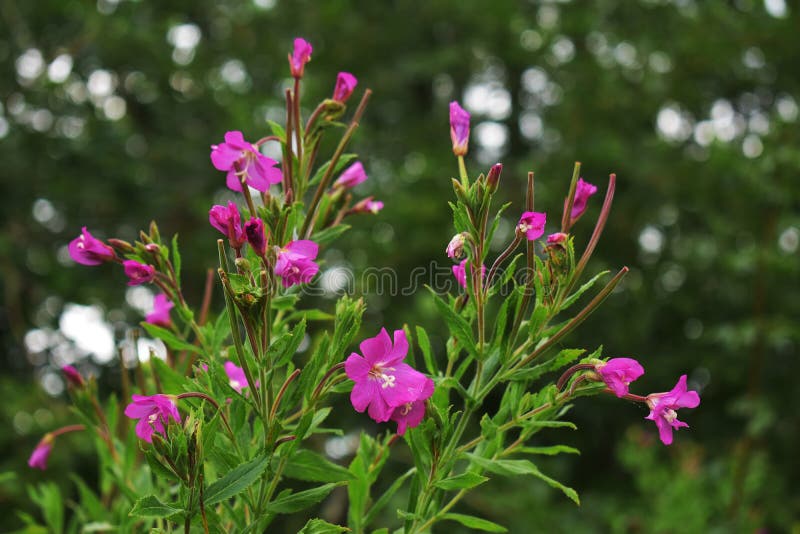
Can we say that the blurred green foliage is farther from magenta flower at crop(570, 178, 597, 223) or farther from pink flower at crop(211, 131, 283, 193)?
pink flower at crop(211, 131, 283, 193)

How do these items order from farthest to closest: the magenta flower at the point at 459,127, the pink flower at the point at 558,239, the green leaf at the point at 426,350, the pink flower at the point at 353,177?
the pink flower at the point at 353,177 → the magenta flower at the point at 459,127 → the green leaf at the point at 426,350 → the pink flower at the point at 558,239

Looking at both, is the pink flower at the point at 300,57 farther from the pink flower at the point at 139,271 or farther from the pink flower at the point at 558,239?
the pink flower at the point at 558,239

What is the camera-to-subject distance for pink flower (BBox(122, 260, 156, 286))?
1114 mm

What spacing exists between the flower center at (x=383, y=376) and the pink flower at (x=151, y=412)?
0.25 metres

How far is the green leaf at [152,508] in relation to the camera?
0.90m

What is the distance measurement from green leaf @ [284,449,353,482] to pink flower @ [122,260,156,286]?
340 mm

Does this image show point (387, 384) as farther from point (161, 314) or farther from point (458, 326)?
Answer: point (161, 314)

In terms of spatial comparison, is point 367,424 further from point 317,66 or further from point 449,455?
point 449,455

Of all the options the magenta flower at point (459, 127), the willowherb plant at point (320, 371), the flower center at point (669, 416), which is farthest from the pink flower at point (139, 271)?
the flower center at point (669, 416)

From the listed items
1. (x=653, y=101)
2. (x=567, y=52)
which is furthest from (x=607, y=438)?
(x=567, y=52)

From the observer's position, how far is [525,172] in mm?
4527

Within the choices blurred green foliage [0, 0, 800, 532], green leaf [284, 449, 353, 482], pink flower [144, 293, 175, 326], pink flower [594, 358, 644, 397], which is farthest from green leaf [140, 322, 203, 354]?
blurred green foliage [0, 0, 800, 532]

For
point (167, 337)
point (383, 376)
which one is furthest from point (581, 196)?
point (167, 337)

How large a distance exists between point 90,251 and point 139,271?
0.45 feet
